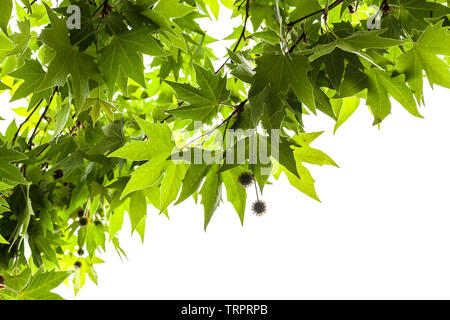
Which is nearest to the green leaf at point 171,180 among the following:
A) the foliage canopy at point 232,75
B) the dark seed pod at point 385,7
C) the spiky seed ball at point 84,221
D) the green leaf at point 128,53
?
the foliage canopy at point 232,75

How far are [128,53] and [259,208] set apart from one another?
0.36 metres

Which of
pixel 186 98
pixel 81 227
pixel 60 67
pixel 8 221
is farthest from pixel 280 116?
pixel 81 227

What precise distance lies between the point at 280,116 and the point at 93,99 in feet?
1.29

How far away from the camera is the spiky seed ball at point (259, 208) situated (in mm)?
805

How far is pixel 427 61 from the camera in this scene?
23.0 inches

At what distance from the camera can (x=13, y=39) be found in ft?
2.24

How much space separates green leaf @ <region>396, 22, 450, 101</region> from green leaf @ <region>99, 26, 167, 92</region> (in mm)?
332

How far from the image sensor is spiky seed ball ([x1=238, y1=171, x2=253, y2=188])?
25.4 inches

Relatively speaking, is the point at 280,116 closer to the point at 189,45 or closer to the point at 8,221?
the point at 189,45

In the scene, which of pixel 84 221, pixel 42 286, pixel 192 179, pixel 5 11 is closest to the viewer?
pixel 5 11

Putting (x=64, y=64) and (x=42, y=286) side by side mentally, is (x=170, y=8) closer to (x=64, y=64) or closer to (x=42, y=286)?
(x=64, y=64)

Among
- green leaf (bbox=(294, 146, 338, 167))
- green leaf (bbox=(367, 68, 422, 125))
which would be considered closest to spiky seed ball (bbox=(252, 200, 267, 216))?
green leaf (bbox=(294, 146, 338, 167))

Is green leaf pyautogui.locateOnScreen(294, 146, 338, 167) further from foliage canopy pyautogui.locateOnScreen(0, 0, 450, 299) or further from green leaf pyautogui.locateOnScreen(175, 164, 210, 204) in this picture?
green leaf pyautogui.locateOnScreen(175, 164, 210, 204)

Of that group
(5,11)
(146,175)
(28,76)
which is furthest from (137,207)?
(5,11)
